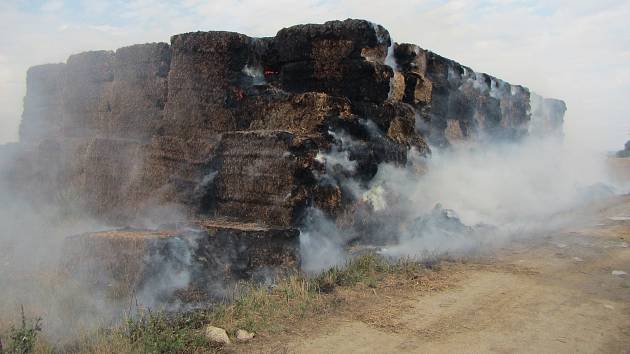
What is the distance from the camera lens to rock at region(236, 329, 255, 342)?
12.5ft

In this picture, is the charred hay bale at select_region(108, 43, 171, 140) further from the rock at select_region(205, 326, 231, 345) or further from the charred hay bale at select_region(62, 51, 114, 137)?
the rock at select_region(205, 326, 231, 345)

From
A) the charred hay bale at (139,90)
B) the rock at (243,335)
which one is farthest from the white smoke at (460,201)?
the charred hay bale at (139,90)

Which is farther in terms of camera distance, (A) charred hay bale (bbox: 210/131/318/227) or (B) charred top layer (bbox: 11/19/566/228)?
(B) charred top layer (bbox: 11/19/566/228)

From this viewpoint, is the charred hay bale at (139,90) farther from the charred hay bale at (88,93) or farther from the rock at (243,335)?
the rock at (243,335)

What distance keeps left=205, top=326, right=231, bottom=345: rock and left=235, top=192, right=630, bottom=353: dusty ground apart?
5.7 inches

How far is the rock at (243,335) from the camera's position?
381 centimetres

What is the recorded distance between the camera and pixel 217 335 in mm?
3764

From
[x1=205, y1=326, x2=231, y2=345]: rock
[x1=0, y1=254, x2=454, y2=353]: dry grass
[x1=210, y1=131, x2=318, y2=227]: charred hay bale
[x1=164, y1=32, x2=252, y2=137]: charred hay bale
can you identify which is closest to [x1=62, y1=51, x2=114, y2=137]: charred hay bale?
[x1=164, y1=32, x2=252, y2=137]: charred hay bale

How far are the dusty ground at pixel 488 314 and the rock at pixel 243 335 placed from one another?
10cm

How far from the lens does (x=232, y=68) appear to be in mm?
6410

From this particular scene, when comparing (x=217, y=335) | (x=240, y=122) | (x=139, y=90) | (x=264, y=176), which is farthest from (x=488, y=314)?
(x=139, y=90)

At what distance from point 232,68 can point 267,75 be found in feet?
1.74

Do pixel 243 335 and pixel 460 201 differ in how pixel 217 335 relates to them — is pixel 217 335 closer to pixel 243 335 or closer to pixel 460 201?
pixel 243 335

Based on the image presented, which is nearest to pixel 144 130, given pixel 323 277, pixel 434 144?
pixel 323 277
